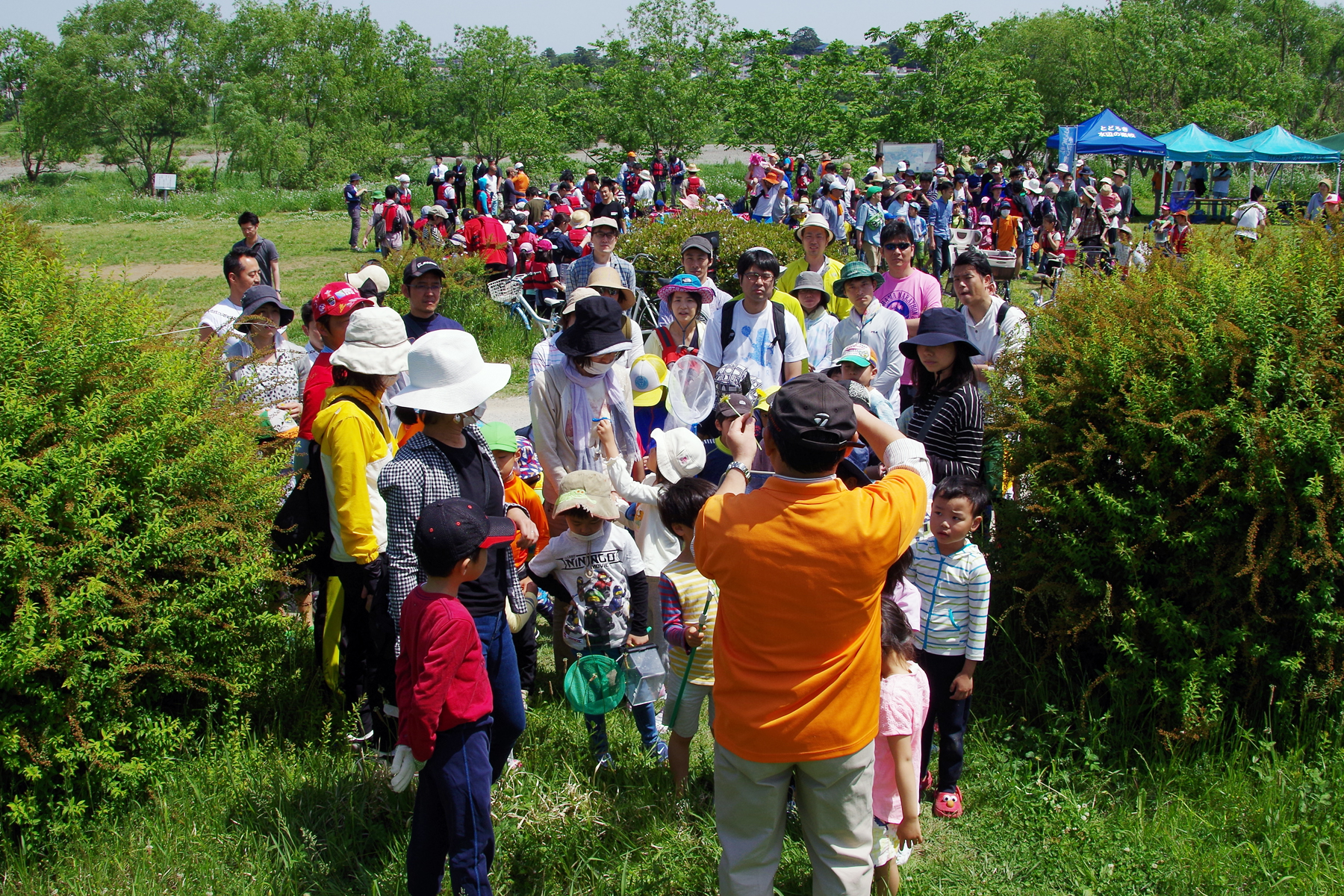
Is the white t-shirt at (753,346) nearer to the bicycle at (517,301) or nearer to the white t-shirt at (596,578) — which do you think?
the white t-shirt at (596,578)

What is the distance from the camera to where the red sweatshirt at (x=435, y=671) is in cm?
281

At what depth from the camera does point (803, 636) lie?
2551 mm

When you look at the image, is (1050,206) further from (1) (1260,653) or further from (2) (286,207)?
(2) (286,207)

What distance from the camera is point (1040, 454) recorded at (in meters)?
4.33

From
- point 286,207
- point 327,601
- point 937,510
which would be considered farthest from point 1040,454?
point 286,207

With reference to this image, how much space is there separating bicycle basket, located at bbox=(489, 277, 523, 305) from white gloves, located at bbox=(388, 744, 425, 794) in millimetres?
8451

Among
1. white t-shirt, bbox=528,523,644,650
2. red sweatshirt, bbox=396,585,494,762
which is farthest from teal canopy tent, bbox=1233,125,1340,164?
red sweatshirt, bbox=396,585,494,762

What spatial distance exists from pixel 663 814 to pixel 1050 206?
1916cm

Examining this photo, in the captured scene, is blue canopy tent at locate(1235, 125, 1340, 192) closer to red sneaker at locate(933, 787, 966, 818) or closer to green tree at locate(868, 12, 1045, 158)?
green tree at locate(868, 12, 1045, 158)

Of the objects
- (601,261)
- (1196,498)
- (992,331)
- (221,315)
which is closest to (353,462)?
(1196,498)

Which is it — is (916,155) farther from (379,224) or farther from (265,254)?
(265,254)

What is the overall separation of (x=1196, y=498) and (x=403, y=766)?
3.19 m

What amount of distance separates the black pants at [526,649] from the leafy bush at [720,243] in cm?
779

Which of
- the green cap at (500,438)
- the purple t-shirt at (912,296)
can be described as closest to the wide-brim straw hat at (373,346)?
the green cap at (500,438)
